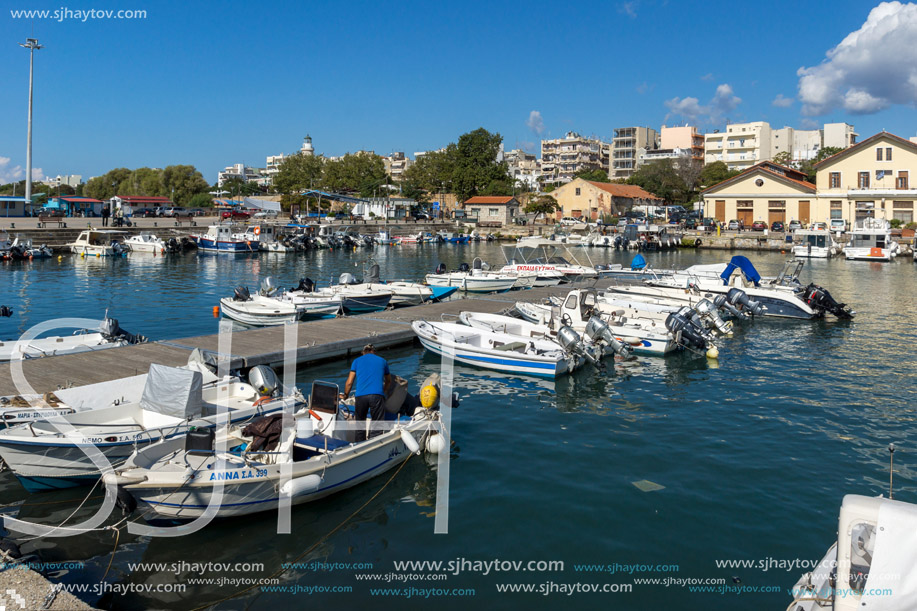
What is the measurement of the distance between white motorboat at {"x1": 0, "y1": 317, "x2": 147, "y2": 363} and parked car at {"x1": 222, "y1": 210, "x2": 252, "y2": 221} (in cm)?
6776

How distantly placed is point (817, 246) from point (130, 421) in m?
60.1

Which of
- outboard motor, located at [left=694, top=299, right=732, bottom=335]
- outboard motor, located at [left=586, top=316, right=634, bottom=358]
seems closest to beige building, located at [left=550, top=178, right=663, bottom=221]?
outboard motor, located at [left=694, top=299, right=732, bottom=335]

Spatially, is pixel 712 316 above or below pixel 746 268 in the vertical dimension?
below

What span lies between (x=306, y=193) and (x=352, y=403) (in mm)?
82780

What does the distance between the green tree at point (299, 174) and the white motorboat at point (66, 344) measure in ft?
318

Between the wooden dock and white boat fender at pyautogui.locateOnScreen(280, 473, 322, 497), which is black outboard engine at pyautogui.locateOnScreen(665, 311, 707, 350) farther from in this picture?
white boat fender at pyautogui.locateOnScreen(280, 473, 322, 497)

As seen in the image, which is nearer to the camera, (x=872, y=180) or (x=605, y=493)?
(x=605, y=493)

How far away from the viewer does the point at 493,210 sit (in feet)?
306

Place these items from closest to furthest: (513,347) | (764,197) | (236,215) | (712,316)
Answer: (513,347)
(712,316)
(764,197)
(236,215)

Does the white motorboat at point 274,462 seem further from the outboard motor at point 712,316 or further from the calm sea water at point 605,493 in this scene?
the outboard motor at point 712,316

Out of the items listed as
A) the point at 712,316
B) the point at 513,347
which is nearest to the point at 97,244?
the point at 513,347

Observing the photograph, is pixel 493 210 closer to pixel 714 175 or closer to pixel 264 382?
pixel 714 175

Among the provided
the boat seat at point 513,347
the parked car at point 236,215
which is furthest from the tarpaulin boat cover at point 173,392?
the parked car at point 236,215

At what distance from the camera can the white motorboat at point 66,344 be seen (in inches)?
599
